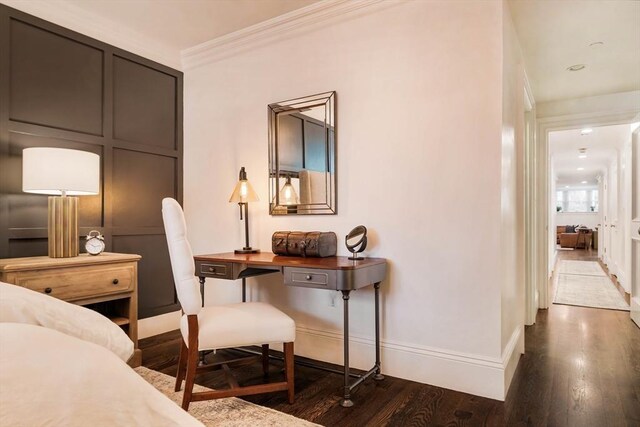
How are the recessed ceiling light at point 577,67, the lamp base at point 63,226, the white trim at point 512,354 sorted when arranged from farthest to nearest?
the recessed ceiling light at point 577,67, the lamp base at point 63,226, the white trim at point 512,354

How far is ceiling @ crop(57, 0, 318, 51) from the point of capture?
272 centimetres

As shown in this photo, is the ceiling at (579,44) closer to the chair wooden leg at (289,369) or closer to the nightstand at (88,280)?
the chair wooden leg at (289,369)

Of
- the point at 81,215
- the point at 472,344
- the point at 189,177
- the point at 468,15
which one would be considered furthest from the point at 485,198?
the point at 81,215

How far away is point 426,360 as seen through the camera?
92.1 inches

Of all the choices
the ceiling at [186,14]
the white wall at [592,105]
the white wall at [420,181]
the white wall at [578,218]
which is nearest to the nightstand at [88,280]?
the white wall at [420,181]

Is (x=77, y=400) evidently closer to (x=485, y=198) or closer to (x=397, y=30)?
(x=485, y=198)

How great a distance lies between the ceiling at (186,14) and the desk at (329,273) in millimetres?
1827

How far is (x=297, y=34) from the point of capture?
2902 mm

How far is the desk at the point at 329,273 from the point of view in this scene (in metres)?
2.07

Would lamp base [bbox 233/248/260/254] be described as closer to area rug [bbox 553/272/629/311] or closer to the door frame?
the door frame

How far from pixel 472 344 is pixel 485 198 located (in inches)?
33.8

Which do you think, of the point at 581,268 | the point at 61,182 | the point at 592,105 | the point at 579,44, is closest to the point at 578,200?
the point at 581,268

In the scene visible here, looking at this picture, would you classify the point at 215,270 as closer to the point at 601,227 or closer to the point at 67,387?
the point at 67,387

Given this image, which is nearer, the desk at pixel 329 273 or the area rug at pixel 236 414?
the area rug at pixel 236 414
